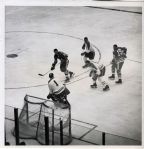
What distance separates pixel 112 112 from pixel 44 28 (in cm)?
56

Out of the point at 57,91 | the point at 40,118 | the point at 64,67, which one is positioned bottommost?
the point at 40,118

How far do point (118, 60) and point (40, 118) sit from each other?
498 millimetres

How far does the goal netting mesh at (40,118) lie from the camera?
9.11ft

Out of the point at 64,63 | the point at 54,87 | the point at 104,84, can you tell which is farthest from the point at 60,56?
the point at 104,84

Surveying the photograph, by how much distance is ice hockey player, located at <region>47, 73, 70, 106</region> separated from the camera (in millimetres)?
2787

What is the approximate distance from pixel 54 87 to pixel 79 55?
0.68 ft

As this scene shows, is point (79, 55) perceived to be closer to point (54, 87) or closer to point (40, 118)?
point (54, 87)

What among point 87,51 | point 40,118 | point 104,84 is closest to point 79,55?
point 87,51

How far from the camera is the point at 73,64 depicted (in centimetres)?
279

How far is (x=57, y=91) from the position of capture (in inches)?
110

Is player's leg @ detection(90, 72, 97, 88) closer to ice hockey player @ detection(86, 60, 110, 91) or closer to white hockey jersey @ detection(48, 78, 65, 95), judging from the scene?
ice hockey player @ detection(86, 60, 110, 91)

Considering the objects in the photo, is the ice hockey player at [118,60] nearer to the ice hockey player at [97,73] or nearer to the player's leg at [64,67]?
→ the ice hockey player at [97,73]

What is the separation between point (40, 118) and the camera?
9.16 feet

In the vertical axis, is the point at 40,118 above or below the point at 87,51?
below
